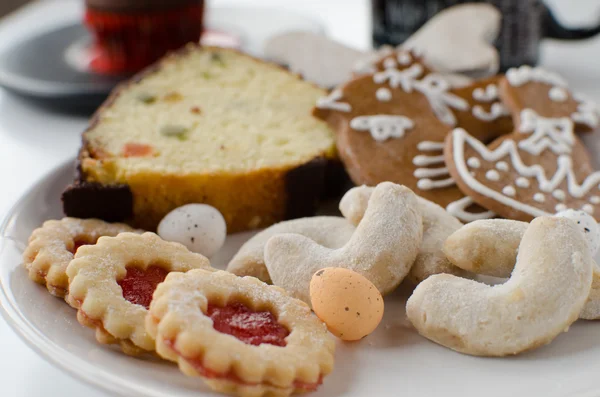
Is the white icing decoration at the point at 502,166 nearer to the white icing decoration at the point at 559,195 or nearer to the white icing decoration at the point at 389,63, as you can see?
the white icing decoration at the point at 559,195

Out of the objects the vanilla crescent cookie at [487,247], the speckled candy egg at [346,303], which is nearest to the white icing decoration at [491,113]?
the vanilla crescent cookie at [487,247]

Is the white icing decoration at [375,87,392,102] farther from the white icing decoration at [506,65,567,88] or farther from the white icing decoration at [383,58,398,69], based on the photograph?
the white icing decoration at [506,65,567,88]

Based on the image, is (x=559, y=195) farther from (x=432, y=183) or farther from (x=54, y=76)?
(x=54, y=76)

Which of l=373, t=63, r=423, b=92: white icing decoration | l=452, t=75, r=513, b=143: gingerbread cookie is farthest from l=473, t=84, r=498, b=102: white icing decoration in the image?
l=373, t=63, r=423, b=92: white icing decoration

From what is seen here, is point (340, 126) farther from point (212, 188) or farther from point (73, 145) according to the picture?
point (73, 145)

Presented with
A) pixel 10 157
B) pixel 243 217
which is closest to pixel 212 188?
pixel 243 217

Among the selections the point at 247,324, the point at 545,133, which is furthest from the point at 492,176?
the point at 247,324
